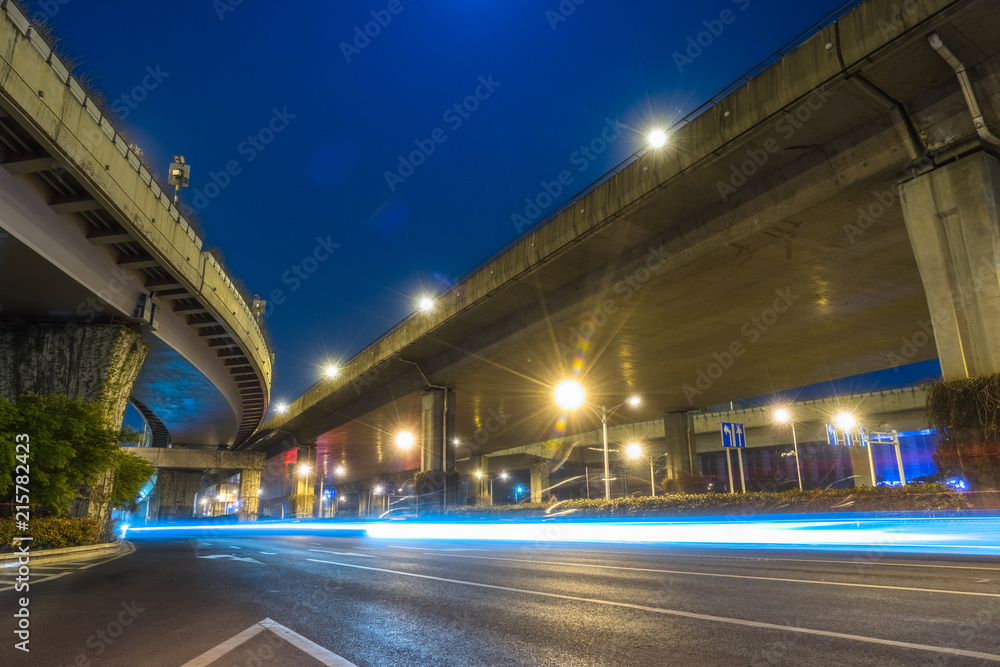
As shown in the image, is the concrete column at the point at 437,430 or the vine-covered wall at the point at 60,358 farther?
the concrete column at the point at 437,430

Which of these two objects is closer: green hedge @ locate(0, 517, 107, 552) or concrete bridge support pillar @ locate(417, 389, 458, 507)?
green hedge @ locate(0, 517, 107, 552)

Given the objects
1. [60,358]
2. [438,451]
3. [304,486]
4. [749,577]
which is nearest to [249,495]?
[304,486]

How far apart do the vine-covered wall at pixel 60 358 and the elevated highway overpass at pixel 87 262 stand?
0.12ft

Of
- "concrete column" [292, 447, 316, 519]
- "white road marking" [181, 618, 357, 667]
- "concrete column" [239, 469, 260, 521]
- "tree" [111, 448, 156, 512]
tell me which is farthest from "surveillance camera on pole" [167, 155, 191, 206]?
"concrete column" [239, 469, 260, 521]

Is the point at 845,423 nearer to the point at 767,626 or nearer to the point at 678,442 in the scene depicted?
the point at 678,442

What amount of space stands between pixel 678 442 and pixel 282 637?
46042 mm

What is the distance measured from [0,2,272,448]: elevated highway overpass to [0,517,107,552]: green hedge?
493 cm

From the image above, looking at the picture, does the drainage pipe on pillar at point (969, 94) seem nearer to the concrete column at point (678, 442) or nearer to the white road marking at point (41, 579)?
the white road marking at point (41, 579)

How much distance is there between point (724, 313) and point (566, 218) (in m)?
9.29

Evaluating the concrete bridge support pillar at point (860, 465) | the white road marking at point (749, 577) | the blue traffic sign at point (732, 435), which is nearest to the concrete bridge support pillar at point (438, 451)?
the blue traffic sign at point (732, 435)

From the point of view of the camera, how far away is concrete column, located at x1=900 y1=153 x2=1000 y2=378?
13.5m

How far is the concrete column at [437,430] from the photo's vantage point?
118ft

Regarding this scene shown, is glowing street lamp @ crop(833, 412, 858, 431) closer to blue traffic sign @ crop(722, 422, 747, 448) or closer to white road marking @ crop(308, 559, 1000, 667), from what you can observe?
blue traffic sign @ crop(722, 422, 747, 448)

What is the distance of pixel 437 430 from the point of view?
3675 cm
